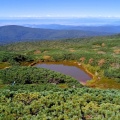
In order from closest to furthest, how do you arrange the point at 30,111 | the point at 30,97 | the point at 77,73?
the point at 30,111, the point at 30,97, the point at 77,73

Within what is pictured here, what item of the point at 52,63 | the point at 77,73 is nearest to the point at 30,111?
the point at 77,73

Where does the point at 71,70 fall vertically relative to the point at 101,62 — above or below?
below

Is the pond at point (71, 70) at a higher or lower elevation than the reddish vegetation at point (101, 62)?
lower

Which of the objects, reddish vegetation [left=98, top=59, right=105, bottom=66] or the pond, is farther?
reddish vegetation [left=98, top=59, right=105, bottom=66]

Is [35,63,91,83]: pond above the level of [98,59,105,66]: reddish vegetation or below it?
below

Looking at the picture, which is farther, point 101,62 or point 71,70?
point 101,62

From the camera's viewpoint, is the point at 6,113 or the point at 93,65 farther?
the point at 93,65

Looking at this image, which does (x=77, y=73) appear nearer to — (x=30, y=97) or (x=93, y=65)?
(x=93, y=65)

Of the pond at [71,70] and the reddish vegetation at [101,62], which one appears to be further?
the reddish vegetation at [101,62]
